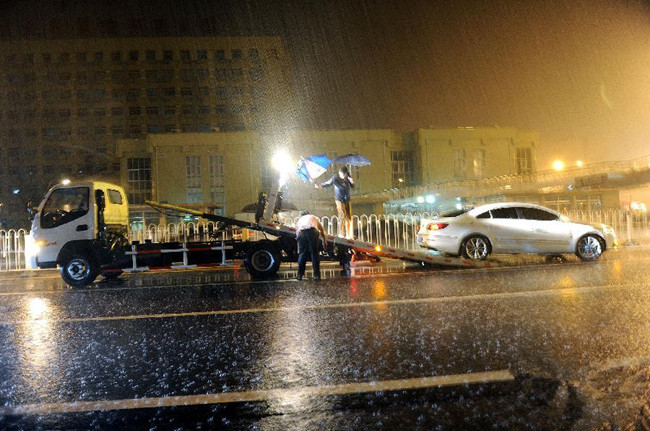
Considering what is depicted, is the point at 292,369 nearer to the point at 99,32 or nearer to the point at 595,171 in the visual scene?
the point at 595,171

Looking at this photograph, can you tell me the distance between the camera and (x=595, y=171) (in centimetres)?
3300

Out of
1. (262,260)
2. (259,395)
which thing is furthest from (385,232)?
(259,395)

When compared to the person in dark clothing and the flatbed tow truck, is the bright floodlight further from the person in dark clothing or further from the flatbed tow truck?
the flatbed tow truck

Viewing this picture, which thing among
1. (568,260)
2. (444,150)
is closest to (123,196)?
(568,260)

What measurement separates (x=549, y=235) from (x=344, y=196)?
17.0ft

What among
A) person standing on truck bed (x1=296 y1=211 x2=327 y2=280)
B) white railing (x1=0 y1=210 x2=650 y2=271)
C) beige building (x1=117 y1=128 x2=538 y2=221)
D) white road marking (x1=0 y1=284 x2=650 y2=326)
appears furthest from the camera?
beige building (x1=117 y1=128 x2=538 y2=221)

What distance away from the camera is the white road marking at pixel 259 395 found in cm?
354

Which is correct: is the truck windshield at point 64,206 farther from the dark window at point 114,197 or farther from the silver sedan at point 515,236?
the silver sedan at point 515,236

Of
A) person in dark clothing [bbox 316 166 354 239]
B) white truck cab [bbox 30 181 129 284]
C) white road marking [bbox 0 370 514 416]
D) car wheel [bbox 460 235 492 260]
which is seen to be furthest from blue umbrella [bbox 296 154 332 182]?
white road marking [bbox 0 370 514 416]

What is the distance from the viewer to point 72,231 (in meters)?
11.6

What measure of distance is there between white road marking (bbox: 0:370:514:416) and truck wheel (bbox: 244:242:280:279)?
7.86 meters

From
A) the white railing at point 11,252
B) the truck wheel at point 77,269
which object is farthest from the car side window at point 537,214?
the white railing at point 11,252

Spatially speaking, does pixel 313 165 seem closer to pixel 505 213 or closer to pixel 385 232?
pixel 505 213

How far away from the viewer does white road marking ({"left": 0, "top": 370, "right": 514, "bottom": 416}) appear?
11.6ft
